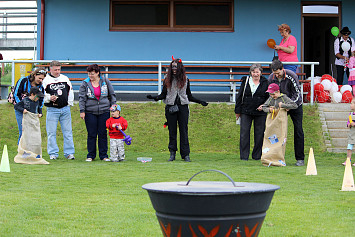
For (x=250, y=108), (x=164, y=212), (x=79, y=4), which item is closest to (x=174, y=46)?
(x=79, y=4)

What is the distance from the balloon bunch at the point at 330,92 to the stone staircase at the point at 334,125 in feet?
2.96

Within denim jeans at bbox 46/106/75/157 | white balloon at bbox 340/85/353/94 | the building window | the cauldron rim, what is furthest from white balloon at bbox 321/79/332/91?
the cauldron rim

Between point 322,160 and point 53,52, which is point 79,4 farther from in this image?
point 322,160

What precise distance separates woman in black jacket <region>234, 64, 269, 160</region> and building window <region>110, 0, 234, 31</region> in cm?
756

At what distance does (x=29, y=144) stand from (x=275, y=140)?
443cm

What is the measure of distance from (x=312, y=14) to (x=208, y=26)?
11.3 feet

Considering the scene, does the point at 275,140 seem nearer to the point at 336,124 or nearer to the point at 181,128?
the point at 181,128

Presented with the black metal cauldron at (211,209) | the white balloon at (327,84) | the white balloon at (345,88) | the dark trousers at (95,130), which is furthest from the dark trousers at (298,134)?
the black metal cauldron at (211,209)

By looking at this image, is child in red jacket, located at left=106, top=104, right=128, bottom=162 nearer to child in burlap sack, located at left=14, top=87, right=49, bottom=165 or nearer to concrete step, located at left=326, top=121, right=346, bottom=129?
child in burlap sack, located at left=14, top=87, right=49, bottom=165

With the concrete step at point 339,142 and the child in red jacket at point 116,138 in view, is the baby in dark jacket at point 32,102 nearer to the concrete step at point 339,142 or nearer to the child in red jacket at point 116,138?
the child in red jacket at point 116,138

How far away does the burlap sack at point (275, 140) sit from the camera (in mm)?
10844

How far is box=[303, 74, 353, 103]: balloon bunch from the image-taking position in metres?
17.2

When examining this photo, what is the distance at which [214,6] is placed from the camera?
19625mm

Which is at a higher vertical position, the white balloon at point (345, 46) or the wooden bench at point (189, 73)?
the white balloon at point (345, 46)
